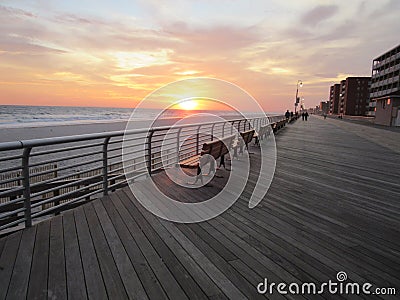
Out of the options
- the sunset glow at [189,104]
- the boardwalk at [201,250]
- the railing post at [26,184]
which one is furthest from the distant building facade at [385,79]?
the railing post at [26,184]

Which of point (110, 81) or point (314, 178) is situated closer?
point (314, 178)

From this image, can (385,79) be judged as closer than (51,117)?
No

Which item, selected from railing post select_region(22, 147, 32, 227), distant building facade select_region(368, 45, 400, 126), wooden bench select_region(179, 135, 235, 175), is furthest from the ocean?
distant building facade select_region(368, 45, 400, 126)

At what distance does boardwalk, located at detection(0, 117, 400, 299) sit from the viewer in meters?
2.02

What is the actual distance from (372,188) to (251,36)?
11.4 metres

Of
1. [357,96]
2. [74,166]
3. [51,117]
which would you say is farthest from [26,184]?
[357,96]

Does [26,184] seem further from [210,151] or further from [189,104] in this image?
[189,104]

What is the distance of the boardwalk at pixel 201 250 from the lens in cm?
202

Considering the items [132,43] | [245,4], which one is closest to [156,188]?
[245,4]

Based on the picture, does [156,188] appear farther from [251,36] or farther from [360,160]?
[251,36]

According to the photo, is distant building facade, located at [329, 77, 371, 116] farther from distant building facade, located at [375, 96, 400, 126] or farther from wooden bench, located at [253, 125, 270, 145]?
wooden bench, located at [253, 125, 270, 145]

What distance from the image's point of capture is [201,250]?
2.58 m

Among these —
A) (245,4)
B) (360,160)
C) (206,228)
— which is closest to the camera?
(206,228)

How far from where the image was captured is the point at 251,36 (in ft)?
46.4
